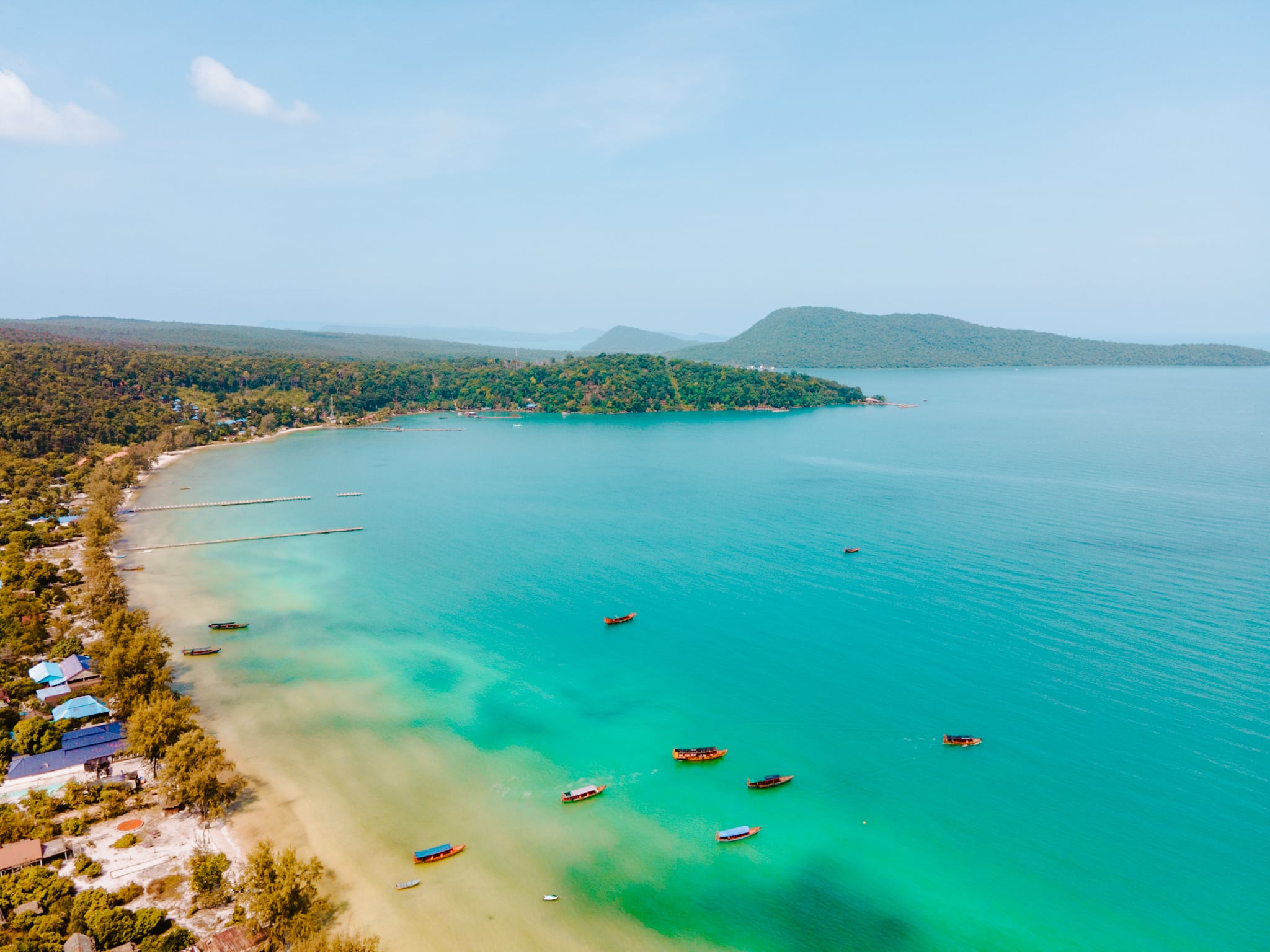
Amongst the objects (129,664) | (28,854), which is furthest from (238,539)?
(28,854)

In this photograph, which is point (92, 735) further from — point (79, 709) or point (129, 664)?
point (129, 664)

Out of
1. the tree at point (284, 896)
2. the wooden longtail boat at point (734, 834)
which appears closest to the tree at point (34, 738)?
the tree at point (284, 896)

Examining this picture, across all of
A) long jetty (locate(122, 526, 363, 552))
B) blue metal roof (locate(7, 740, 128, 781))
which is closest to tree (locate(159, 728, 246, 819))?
blue metal roof (locate(7, 740, 128, 781))

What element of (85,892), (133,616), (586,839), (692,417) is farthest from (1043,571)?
(692,417)

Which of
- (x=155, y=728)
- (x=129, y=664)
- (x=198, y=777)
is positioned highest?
(x=129, y=664)

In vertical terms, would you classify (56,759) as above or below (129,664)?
below

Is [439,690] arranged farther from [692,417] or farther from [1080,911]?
[692,417]

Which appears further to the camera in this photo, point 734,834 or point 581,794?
point 581,794
